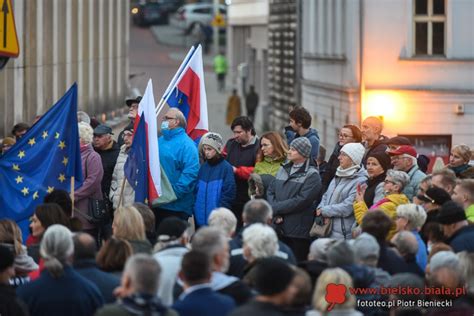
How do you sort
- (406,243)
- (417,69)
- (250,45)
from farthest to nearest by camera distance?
(250,45)
(417,69)
(406,243)

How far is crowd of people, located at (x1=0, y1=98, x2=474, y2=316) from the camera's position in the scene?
34.6 ft

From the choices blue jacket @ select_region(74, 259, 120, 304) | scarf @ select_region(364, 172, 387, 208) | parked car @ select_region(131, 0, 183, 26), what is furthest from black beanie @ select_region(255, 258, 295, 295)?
parked car @ select_region(131, 0, 183, 26)

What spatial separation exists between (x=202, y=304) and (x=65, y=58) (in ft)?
69.9

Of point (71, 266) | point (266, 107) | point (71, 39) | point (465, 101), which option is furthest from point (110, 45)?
point (71, 266)

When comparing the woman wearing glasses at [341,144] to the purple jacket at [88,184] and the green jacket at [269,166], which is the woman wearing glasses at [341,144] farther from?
the purple jacket at [88,184]

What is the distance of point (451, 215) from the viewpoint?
13.3 metres

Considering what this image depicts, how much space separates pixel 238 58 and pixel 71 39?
33320 mm

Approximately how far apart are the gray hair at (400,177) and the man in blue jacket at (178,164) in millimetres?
2543

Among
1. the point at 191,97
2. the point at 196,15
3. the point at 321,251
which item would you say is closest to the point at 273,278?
the point at 321,251

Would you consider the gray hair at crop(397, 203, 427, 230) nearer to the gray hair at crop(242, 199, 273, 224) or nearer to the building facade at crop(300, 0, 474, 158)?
the gray hair at crop(242, 199, 273, 224)

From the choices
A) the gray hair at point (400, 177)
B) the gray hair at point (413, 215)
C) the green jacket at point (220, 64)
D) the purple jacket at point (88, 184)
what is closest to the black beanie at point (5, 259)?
the gray hair at point (413, 215)

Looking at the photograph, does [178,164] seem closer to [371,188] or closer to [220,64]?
[371,188]

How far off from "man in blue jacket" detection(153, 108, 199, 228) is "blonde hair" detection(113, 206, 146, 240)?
4124 mm

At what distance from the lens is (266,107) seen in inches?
2162
